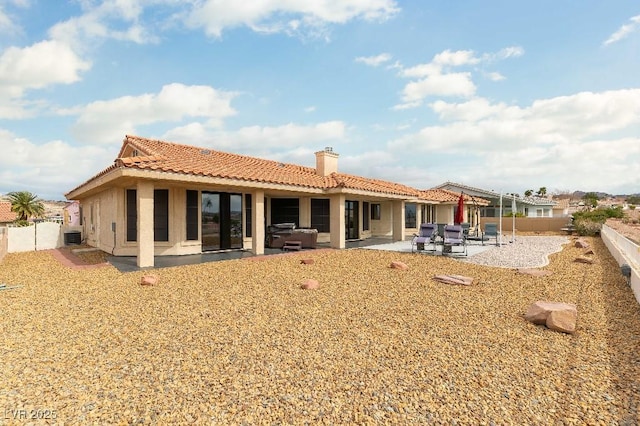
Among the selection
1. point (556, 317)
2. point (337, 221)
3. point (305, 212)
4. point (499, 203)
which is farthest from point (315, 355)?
point (499, 203)

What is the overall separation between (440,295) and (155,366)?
5.68 metres

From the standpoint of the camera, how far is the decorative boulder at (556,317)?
5.12 metres

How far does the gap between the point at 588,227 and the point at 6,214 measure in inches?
2669

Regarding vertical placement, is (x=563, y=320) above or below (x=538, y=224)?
below

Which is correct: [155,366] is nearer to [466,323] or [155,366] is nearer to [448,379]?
[448,379]

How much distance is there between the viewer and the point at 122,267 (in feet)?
34.1

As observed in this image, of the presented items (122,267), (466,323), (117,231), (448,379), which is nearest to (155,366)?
(448,379)

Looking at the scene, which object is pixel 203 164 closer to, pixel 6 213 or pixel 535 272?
pixel 535 272

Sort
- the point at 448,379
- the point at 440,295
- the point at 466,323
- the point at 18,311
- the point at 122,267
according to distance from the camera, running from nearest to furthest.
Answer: the point at 448,379 < the point at 466,323 < the point at 18,311 < the point at 440,295 < the point at 122,267

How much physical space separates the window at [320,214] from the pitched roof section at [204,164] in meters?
1.36

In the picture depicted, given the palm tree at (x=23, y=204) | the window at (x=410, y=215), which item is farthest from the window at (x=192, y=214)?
the palm tree at (x=23, y=204)

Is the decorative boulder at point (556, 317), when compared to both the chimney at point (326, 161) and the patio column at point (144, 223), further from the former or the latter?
the chimney at point (326, 161)

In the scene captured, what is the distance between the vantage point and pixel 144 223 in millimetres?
10227

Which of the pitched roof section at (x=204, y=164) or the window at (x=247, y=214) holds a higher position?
the pitched roof section at (x=204, y=164)
